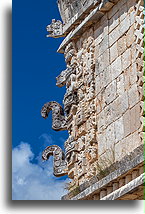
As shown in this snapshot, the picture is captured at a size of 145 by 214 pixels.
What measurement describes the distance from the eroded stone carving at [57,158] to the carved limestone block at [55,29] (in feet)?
6.85

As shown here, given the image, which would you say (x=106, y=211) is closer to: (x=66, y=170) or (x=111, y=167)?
(x=111, y=167)

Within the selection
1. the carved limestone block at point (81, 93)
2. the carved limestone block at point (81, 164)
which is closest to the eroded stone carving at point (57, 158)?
the carved limestone block at point (81, 164)

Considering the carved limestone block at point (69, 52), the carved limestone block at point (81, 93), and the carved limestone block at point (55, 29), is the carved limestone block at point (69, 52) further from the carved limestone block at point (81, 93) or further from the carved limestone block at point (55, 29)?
the carved limestone block at point (81, 93)

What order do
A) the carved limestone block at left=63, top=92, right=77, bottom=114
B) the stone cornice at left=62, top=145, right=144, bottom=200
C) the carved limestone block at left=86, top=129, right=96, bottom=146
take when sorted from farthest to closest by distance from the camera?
1. the carved limestone block at left=63, top=92, right=77, bottom=114
2. the carved limestone block at left=86, top=129, right=96, bottom=146
3. the stone cornice at left=62, top=145, right=144, bottom=200

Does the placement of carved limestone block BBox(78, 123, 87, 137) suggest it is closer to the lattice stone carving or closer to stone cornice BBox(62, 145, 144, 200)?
stone cornice BBox(62, 145, 144, 200)

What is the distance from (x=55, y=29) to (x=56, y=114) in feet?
5.26

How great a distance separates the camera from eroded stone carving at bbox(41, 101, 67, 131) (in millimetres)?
12031

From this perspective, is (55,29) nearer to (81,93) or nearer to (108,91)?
(81,93)

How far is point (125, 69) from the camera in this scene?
1006cm

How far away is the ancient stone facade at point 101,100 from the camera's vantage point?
30.6 feet

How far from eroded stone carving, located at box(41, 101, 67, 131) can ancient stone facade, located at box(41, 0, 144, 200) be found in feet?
0.04

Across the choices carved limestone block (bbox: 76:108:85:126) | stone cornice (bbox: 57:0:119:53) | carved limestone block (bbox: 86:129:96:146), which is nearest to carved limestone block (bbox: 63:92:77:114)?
carved limestone block (bbox: 76:108:85:126)

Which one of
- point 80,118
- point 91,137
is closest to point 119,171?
point 91,137

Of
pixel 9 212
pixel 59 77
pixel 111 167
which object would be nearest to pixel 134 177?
pixel 111 167
